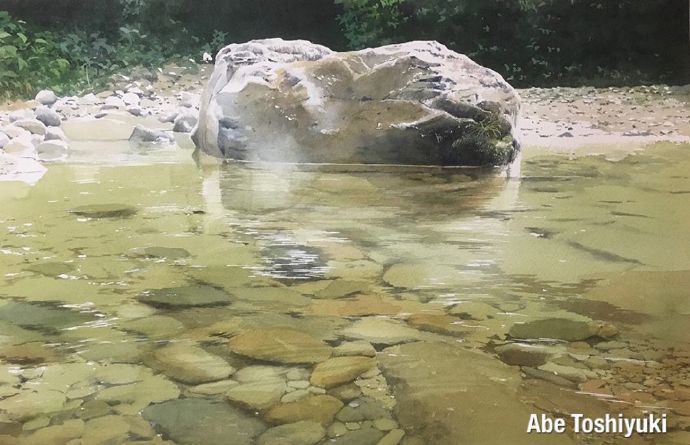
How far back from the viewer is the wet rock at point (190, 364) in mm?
1089

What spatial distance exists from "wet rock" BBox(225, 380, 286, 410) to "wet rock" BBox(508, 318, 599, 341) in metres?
0.45

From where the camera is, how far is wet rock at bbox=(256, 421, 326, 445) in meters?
0.91

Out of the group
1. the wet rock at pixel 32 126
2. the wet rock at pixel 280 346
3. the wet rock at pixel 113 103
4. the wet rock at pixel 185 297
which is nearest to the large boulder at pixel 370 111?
the wet rock at pixel 32 126

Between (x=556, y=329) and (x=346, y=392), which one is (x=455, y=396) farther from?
(x=556, y=329)

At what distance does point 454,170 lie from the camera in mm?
3104

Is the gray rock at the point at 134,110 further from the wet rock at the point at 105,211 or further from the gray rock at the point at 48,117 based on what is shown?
the wet rock at the point at 105,211

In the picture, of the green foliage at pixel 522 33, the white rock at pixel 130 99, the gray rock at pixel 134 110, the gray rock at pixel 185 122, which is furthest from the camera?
the white rock at pixel 130 99

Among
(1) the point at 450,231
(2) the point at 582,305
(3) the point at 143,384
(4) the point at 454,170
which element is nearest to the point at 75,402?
(3) the point at 143,384

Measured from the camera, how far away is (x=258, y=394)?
3.38ft

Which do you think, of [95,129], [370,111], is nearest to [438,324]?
[370,111]

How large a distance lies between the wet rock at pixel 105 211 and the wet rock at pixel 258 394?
127cm

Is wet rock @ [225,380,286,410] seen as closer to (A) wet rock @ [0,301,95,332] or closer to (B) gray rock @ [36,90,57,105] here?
(A) wet rock @ [0,301,95,332]

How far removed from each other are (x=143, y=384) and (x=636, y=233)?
1.41 meters

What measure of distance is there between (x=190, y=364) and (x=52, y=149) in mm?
2849
